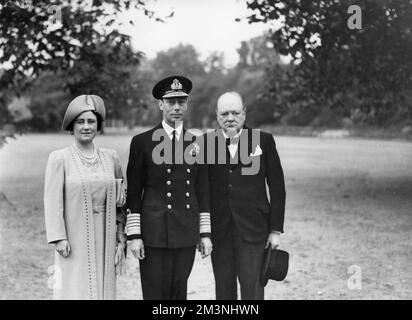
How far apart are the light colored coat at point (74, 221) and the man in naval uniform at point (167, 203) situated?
0.23 metres

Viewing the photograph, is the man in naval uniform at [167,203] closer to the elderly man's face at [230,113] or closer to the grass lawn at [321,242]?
the elderly man's face at [230,113]

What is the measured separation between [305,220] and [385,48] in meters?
3.43

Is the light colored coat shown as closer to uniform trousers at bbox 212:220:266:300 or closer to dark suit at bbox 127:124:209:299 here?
dark suit at bbox 127:124:209:299

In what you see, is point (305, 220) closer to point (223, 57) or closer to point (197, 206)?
point (197, 206)

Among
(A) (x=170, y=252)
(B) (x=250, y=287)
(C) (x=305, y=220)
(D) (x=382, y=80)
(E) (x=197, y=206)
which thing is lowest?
(C) (x=305, y=220)

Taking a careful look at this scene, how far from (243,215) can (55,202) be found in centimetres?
140

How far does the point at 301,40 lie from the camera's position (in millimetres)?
9383

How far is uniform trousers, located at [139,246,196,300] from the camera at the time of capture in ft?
13.0

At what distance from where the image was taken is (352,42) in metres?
9.90

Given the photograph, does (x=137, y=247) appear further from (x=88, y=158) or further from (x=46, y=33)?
(x=46, y=33)

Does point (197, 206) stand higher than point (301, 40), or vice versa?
point (301, 40)

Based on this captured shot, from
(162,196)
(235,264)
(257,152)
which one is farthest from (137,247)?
(257,152)

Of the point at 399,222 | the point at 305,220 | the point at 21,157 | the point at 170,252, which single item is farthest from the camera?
the point at 21,157
